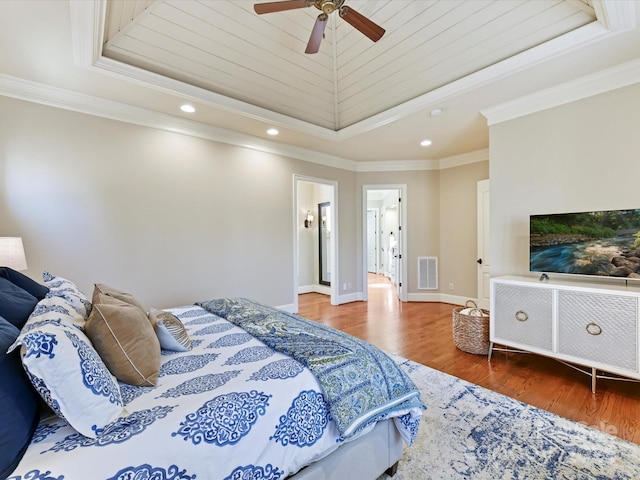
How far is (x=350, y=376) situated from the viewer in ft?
4.58

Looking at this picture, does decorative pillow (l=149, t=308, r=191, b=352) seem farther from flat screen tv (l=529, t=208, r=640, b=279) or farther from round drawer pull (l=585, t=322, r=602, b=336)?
flat screen tv (l=529, t=208, r=640, b=279)

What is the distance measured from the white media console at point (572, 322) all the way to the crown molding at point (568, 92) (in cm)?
176

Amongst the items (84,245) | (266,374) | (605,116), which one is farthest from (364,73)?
(84,245)

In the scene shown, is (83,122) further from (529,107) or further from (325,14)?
(529,107)

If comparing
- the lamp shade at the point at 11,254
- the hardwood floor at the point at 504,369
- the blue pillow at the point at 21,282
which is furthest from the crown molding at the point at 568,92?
the lamp shade at the point at 11,254

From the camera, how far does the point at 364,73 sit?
3322mm

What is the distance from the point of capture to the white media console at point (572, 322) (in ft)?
7.36

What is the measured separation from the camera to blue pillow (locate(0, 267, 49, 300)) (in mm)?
1733

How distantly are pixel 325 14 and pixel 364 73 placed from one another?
1331mm

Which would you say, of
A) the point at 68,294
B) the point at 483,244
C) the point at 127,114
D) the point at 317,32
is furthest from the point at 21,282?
the point at 483,244

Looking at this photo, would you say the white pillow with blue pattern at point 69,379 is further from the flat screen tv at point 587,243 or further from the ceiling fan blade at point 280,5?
the flat screen tv at point 587,243

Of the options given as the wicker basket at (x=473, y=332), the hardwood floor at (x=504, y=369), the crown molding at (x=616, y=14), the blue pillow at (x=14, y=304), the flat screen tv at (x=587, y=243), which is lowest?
the hardwood floor at (x=504, y=369)

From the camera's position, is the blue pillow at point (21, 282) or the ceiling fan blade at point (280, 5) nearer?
the blue pillow at point (21, 282)

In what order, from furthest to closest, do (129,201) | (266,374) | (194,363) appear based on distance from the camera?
1. (129,201)
2. (194,363)
3. (266,374)
